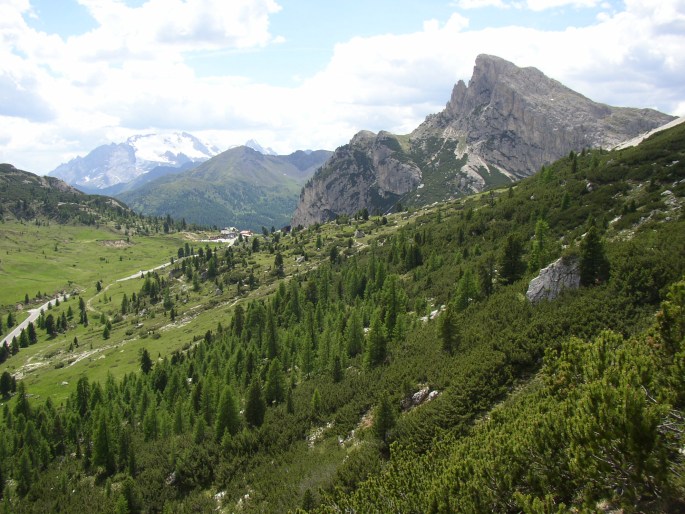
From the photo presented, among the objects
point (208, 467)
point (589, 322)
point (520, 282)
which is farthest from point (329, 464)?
point (520, 282)

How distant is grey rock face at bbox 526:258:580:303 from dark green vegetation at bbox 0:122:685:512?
4.53ft

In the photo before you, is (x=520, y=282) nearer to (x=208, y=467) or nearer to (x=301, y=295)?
(x=208, y=467)

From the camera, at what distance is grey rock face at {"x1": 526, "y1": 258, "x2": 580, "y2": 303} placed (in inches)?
2188

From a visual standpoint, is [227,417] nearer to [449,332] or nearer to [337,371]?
[337,371]

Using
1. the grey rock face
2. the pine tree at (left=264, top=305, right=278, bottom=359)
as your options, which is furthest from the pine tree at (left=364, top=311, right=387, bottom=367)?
the pine tree at (left=264, top=305, right=278, bottom=359)

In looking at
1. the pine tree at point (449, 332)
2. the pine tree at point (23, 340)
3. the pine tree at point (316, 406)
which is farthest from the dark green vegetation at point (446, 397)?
the pine tree at point (23, 340)

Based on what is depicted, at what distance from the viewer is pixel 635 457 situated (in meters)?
17.1

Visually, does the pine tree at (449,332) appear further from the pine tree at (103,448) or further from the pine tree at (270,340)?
the pine tree at (103,448)

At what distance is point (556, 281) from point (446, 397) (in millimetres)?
23498

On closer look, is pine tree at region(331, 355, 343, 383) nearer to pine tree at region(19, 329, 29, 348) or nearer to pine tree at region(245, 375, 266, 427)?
pine tree at region(245, 375, 266, 427)

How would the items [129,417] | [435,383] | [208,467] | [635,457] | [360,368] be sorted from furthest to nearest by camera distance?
1. [129,417]
2. [360,368]
3. [208,467]
4. [435,383]
5. [635,457]

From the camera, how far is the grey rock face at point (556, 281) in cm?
5556

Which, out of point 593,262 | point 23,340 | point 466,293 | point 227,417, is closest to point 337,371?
point 227,417

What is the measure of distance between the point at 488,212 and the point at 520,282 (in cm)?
6676
